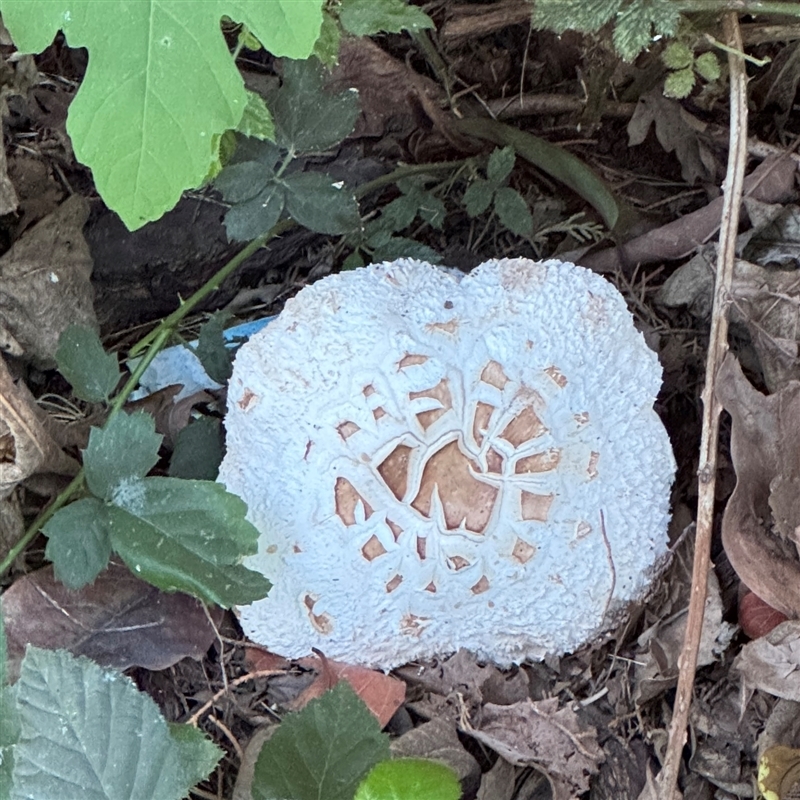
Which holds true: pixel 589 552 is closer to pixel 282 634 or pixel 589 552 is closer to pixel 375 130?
pixel 282 634

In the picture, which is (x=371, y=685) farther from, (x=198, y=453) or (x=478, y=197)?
(x=478, y=197)

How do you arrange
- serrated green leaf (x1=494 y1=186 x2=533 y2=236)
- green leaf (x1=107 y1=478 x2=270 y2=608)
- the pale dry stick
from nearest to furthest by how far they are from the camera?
green leaf (x1=107 y1=478 x2=270 y2=608) < the pale dry stick < serrated green leaf (x1=494 y1=186 x2=533 y2=236)

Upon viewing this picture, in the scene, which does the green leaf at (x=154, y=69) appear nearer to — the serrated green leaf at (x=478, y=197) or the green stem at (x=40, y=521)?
the green stem at (x=40, y=521)

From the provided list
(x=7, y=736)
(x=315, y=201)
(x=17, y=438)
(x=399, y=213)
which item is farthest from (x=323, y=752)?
(x=399, y=213)

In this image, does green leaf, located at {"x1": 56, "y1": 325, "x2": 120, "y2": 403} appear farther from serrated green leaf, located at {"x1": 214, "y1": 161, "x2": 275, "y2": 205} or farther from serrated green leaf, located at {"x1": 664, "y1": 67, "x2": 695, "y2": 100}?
serrated green leaf, located at {"x1": 664, "y1": 67, "x2": 695, "y2": 100}

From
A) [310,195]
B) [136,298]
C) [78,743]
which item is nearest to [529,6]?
[310,195]

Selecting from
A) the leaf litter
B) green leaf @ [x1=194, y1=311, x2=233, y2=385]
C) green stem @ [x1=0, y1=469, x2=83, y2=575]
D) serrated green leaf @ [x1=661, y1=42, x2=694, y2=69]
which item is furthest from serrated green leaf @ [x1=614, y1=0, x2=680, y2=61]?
green stem @ [x1=0, y1=469, x2=83, y2=575]

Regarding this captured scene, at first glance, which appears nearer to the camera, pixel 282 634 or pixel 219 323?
pixel 282 634
